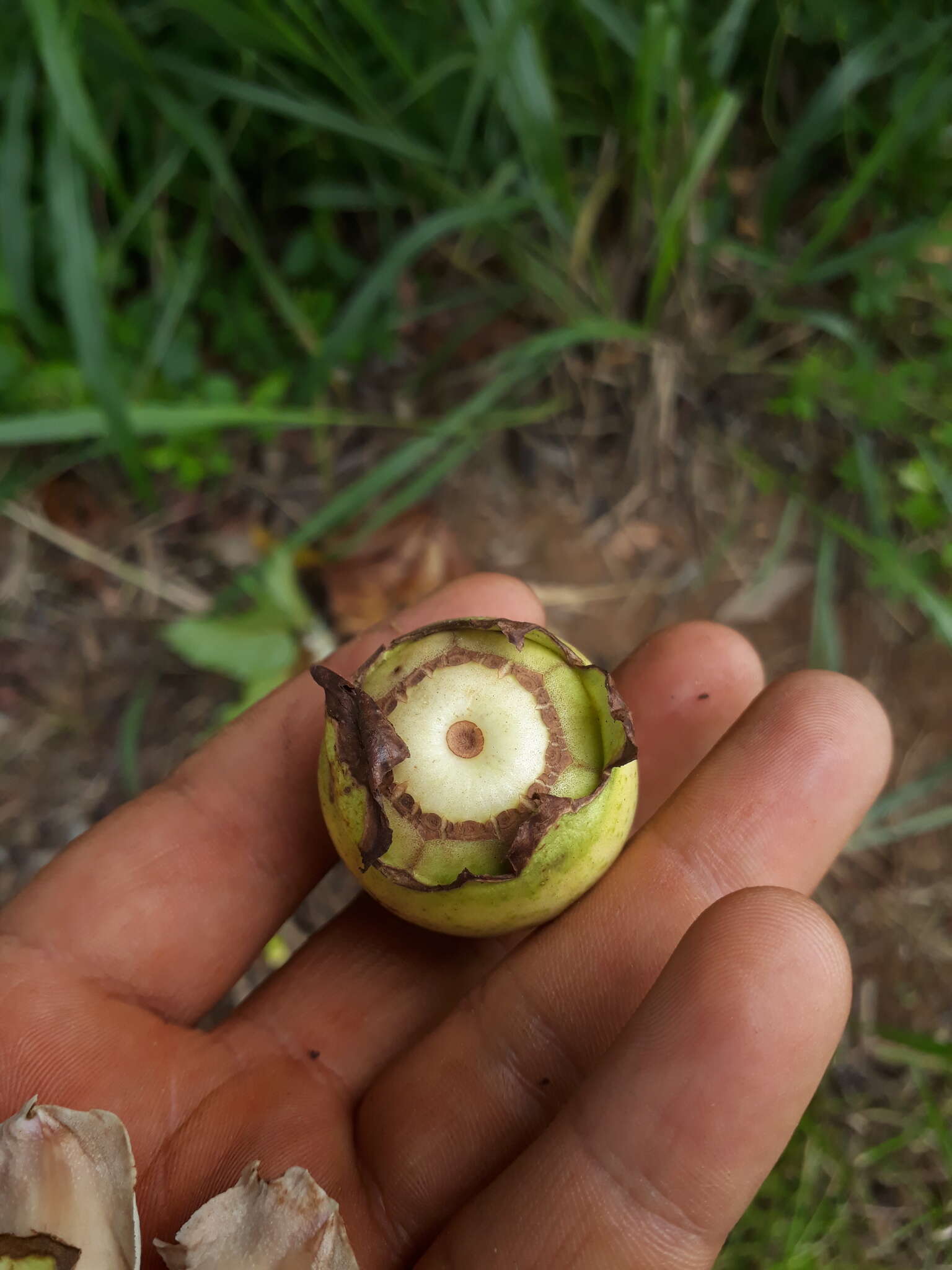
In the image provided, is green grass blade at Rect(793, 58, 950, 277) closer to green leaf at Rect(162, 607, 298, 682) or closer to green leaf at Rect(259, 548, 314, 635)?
green leaf at Rect(259, 548, 314, 635)

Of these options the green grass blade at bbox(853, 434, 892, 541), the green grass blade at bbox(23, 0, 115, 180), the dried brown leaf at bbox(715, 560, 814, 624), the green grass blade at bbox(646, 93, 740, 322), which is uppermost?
the green grass blade at bbox(23, 0, 115, 180)

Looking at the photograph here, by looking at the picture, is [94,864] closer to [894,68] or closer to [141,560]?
[141,560]

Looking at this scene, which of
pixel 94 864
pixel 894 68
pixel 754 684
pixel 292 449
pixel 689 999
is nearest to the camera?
pixel 689 999

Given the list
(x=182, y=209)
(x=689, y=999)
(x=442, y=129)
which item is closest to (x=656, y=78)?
(x=442, y=129)

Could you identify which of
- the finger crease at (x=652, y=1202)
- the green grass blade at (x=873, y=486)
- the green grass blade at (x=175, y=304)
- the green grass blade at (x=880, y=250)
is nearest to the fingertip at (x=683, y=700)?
the finger crease at (x=652, y=1202)

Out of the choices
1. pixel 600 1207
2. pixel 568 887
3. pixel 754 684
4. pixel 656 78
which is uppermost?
pixel 656 78

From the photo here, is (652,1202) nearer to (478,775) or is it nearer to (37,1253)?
(478,775)

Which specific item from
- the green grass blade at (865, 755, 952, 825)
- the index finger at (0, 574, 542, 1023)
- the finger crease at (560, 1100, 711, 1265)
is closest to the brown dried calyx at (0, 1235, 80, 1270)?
the index finger at (0, 574, 542, 1023)
